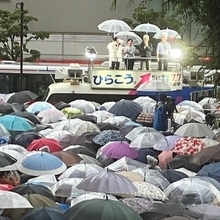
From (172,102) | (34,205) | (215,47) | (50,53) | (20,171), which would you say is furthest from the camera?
(50,53)

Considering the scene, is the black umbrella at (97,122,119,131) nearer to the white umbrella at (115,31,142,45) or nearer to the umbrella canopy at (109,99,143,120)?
the umbrella canopy at (109,99,143,120)

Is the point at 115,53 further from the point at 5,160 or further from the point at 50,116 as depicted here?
the point at 5,160

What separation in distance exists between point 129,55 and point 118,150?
411 inches

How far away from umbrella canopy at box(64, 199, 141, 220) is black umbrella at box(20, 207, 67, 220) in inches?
3.2

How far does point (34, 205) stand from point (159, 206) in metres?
1.25

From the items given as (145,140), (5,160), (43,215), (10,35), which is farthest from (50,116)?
(10,35)

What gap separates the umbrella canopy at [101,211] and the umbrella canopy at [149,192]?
62.8 inches

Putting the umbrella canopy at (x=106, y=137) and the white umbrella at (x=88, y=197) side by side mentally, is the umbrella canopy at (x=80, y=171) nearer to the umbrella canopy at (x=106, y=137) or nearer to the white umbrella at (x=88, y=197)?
the white umbrella at (x=88, y=197)

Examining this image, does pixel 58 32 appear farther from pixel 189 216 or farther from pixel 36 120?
pixel 189 216

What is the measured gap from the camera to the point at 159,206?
6180mm

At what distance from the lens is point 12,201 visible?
5.77 metres

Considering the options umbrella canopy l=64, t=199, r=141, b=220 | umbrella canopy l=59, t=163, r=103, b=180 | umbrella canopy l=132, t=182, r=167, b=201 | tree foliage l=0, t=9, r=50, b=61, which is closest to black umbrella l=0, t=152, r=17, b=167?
umbrella canopy l=59, t=163, r=103, b=180

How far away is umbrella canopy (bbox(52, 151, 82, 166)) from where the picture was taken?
896 cm

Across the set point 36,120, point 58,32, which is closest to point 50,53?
point 58,32
